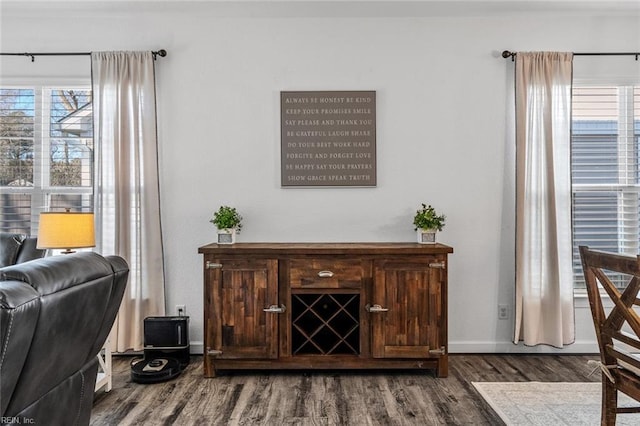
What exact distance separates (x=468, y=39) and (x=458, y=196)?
1.30 metres

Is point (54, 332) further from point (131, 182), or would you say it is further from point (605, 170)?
point (605, 170)

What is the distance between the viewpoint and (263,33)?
3398 mm

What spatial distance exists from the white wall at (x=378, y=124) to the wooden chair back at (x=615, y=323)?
5.42 feet

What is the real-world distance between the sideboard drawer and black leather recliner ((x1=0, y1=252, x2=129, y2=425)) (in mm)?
1361

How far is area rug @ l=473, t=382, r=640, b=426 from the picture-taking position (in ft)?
7.34

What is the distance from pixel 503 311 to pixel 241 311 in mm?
2123

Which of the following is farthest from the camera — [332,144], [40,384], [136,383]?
[332,144]

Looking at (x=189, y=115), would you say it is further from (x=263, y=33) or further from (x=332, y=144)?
(x=332, y=144)

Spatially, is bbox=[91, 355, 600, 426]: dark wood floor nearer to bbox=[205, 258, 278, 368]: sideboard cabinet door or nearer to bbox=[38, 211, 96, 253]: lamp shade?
A: bbox=[205, 258, 278, 368]: sideboard cabinet door

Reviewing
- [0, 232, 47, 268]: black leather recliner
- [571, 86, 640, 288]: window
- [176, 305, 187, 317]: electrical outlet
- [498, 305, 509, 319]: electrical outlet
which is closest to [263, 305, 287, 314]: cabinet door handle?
[176, 305, 187, 317]: electrical outlet

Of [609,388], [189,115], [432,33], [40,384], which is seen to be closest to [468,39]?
[432,33]

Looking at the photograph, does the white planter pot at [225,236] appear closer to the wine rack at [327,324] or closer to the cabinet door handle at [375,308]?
the wine rack at [327,324]

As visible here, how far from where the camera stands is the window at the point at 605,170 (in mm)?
3420

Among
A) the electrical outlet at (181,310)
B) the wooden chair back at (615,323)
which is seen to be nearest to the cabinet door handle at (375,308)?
the wooden chair back at (615,323)
